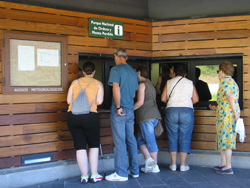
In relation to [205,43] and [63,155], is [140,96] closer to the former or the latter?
[63,155]

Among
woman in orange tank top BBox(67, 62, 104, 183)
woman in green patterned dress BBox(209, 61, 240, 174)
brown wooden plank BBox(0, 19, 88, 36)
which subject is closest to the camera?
woman in orange tank top BBox(67, 62, 104, 183)

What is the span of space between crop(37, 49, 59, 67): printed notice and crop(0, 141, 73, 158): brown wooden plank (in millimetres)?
1270

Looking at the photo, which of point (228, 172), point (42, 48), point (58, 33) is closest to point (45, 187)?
point (42, 48)

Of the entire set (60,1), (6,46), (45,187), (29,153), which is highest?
(60,1)

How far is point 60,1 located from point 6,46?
1.16 meters

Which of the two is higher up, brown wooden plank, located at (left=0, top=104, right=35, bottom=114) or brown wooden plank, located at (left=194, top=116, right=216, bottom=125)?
brown wooden plank, located at (left=0, top=104, right=35, bottom=114)

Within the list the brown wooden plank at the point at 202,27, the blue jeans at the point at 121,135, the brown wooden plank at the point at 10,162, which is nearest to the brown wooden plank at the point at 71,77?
the blue jeans at the point at 121,135

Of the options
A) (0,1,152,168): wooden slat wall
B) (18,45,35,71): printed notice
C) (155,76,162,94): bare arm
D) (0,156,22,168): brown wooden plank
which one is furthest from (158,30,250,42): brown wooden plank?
(0,156,22,168): brown wooden plank

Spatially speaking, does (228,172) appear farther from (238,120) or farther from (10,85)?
(10,85)

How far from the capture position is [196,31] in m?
4.93

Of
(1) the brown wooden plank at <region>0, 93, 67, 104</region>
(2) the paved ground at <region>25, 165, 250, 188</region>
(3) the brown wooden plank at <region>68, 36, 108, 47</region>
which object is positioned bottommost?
(2) the paved ground at <region>25, 165, 250, 188</region>

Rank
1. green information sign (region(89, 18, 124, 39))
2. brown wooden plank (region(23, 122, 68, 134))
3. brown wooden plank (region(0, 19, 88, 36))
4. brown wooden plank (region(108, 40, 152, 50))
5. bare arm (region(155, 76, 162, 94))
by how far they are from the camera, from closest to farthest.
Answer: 1. brown wooden plank (region(0, 19, 88, 36))
2. brown wooden plank (region(23, 122, 68, 134))
3. green information sign (region(89, 18, 124, 39))
4. brown wooden plank (region(108, 40, 152, 50))
5. bare arm (region(155, 76, 162, 94))

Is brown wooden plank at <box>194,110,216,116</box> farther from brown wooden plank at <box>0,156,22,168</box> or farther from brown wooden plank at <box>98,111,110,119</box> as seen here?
brown wooden plank at <box>0,156,22,168</box>

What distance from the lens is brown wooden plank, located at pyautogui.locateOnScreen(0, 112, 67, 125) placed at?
150 inches
